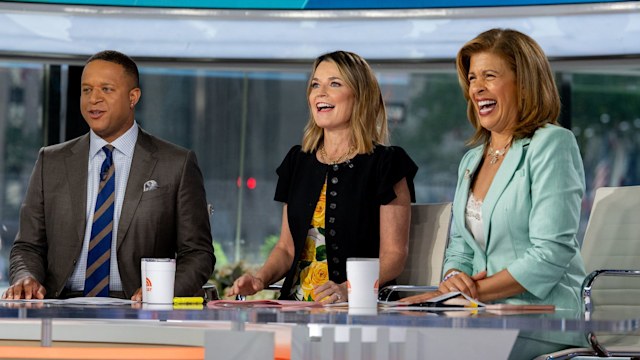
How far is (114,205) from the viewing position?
3521 mm

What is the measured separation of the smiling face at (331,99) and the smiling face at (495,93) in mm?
556

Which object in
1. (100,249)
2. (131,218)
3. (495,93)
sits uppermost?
(495,93)

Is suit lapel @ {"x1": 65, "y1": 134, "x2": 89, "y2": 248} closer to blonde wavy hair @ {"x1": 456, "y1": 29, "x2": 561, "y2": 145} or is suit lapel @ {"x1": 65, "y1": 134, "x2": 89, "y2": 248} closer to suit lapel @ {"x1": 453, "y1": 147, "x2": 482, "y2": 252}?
suit lapel @ {"x1": 453, "y1": 147, "x2": 482, "y2": 252}

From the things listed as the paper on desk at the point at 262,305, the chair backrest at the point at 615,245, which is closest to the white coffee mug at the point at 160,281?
the paper on desk at the point at 262,305

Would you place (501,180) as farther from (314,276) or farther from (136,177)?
(136,177)

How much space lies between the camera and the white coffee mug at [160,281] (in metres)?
2.65

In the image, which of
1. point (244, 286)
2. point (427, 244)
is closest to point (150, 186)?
point (244, 286)

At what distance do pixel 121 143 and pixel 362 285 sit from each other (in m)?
1.47

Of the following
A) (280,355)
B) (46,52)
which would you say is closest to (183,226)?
(280,355)

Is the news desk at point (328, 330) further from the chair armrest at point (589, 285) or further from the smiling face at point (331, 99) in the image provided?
the smiling face at point (331, 99)

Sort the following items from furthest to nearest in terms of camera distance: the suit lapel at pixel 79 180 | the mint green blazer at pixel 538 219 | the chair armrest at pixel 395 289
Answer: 1. the suit lapel at pixel 79 180
2. the chair armrest at pixel 395 289
3. the mint green blazer at pixel 538 219

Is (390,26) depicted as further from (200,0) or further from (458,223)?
(458,223)

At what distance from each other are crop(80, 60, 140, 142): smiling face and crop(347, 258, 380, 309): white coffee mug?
1462mm

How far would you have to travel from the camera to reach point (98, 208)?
3.50 m
